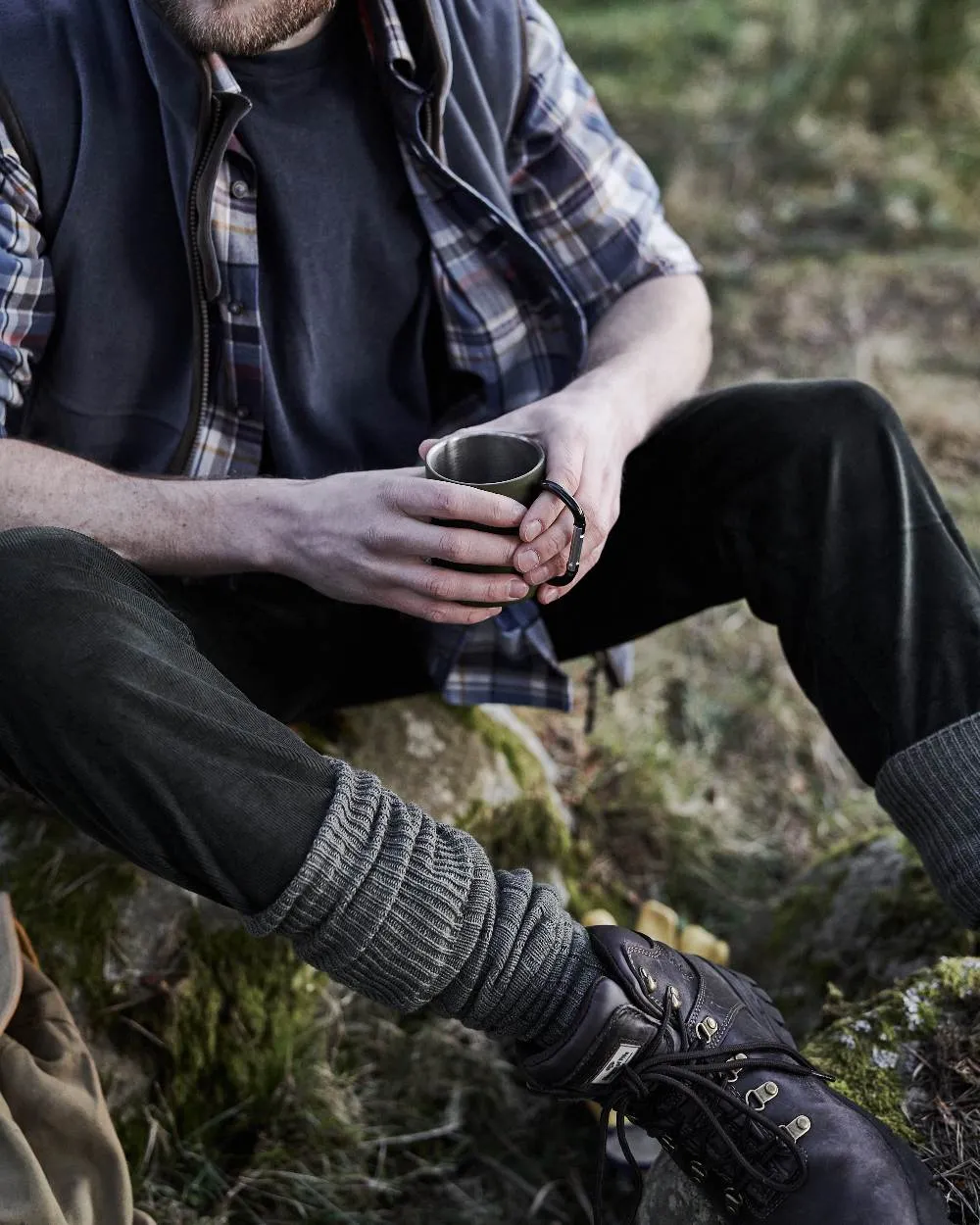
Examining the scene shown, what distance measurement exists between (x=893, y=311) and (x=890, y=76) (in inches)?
75.3

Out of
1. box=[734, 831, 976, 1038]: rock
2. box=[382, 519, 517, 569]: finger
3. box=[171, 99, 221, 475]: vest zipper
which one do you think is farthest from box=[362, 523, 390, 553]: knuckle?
box=[734, 831, 976, 1038]: rock

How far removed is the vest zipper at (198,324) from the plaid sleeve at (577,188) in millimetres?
633

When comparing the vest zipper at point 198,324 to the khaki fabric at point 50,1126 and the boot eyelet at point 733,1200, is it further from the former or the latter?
the boot eyelet at point 733,1200

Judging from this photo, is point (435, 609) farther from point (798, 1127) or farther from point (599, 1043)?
point (798, 1127)

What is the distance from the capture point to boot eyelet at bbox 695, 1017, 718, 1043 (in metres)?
1.81

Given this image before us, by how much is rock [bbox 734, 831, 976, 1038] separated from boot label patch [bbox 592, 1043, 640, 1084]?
0.75 metres

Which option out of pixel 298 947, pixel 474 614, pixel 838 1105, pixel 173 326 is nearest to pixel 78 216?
pixel 173 326

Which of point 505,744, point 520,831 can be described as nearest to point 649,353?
point 505,744

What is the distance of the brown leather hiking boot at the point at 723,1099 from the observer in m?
1.69

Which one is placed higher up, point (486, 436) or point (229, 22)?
point (229, 22)

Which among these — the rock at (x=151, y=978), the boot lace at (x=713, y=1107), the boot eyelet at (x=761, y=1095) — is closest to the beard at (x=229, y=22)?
the rock at (x=151, y=978)

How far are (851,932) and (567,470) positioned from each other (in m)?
1.21

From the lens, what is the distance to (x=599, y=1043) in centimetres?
175

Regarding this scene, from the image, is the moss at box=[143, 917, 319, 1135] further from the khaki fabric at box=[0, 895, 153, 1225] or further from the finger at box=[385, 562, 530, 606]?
the finger at box=[385, 562, 530, 606]
